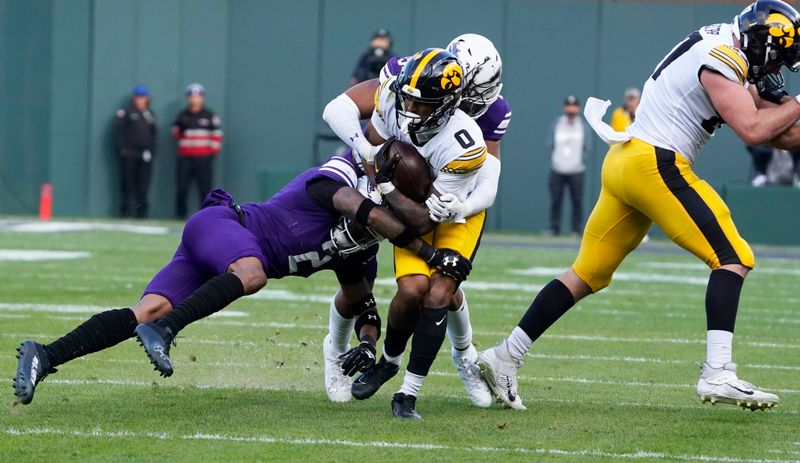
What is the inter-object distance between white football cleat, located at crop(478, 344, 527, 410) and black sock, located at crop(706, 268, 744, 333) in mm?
894

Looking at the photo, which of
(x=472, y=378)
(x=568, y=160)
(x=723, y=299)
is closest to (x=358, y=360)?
(x=472, y=378)

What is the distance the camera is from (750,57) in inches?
233

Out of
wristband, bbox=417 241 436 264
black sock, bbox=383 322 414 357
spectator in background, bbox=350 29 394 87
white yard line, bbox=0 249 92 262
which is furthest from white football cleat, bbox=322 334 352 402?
spectator in background, bbox=350 29 394 87

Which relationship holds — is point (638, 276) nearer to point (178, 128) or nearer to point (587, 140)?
point (587, 140)

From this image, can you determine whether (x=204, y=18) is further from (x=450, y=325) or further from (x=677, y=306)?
(x=450, y=325)

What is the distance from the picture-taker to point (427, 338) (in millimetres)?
5715

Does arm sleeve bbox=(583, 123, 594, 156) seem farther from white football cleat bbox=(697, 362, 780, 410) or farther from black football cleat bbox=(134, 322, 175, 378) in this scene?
black football cleat bbox=(134, 322, 175, 378)

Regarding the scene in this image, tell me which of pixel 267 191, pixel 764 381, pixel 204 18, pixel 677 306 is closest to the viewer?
pixel 764 381

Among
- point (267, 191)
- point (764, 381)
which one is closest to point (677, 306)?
point (764, 381)

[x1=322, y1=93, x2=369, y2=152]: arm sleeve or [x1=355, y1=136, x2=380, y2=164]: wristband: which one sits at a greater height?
[x1=322, y1=93, x2=369, y2=152]: arm sleeve

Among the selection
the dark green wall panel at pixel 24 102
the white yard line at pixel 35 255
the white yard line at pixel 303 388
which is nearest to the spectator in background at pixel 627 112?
the white yard line at pixel 35 255

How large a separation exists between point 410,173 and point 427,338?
0.69 m

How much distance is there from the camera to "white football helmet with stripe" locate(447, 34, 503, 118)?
589 centimetres

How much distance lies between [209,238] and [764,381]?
117 inches
